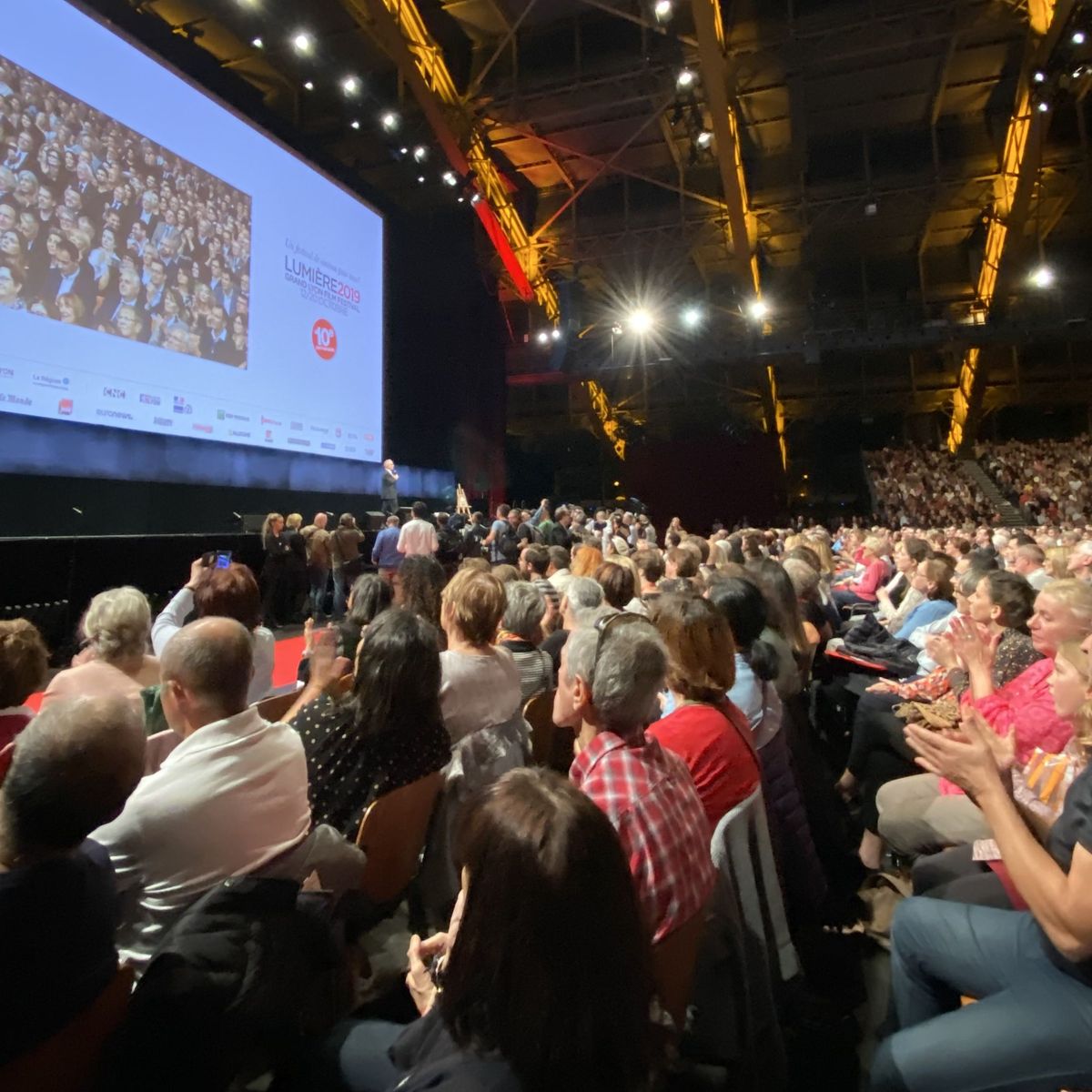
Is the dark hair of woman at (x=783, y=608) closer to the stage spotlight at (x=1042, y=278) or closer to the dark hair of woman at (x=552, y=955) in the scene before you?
the dark hair of woman at (x=552, y=955)

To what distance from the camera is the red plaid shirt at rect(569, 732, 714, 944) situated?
115 cm

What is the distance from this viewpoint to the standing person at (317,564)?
6.91 metres

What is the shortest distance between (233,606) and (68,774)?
53.3 inches

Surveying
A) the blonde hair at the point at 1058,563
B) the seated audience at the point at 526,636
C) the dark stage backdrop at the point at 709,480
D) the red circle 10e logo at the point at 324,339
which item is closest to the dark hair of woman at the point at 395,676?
the seated audience at the point at 526,636

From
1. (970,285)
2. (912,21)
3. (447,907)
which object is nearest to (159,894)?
(447,907)

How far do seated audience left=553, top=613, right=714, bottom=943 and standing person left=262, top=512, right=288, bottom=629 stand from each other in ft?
18.9

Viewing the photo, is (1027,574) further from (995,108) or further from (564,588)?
(995,108)

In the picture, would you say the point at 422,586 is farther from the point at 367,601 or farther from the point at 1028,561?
the point at 1028,561

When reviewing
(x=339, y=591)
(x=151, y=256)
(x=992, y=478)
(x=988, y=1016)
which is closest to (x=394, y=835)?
(x=988, y=1016)

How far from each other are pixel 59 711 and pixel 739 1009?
129 centimetres

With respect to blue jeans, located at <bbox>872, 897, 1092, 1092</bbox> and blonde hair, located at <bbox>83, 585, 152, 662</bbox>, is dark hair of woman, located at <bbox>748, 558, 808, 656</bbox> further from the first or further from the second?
blonde hair, located at <bbox>83, 585, 152, 662</bbox>

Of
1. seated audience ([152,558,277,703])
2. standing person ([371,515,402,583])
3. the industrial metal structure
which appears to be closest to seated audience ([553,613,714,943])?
seated audience ([152,558,277,703])

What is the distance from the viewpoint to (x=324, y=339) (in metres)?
8.41

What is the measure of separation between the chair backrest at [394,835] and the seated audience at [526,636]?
0.75 metres
